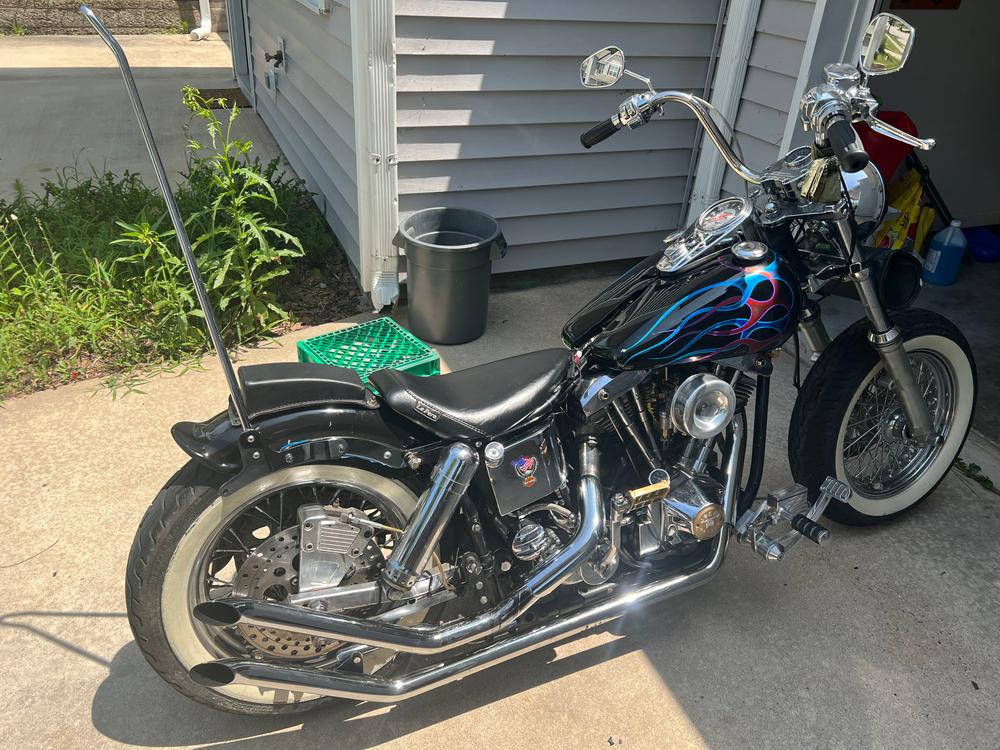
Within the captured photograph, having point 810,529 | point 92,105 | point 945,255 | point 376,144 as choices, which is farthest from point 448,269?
point 92,105

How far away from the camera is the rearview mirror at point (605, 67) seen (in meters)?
1.92

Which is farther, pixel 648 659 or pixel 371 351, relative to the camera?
pixel 371 351

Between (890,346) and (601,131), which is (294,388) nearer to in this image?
(601,131)

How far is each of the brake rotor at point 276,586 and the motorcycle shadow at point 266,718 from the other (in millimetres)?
220

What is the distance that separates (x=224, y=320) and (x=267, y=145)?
289 centimetres

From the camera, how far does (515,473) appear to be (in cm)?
181

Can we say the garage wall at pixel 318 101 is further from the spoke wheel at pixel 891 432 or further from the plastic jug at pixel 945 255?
the plastic jug at pixel 945 255

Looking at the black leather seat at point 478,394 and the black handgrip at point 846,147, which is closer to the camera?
the black handgrip at point 846,147

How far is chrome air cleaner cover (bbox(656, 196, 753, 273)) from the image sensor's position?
1.88 metres

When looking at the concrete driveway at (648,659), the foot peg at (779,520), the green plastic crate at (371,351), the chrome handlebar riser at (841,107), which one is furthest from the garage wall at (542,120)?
the foot peg at (779,520)

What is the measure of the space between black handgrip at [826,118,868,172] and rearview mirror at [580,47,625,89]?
0.53 metres

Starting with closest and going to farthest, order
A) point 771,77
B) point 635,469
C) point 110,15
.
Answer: point 635,469 < point 771,77 < point 110,15

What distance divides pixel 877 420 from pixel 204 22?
10.3m

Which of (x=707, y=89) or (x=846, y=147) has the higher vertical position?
(x=846, y=147)
